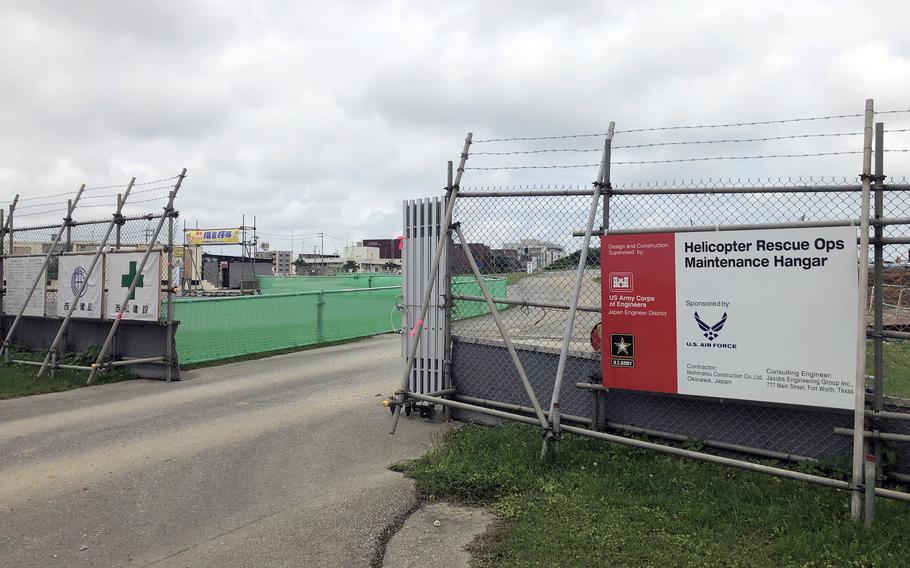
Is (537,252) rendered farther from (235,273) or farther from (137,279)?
(235,273)

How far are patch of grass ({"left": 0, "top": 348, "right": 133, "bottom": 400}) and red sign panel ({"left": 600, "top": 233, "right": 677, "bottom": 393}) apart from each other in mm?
8208

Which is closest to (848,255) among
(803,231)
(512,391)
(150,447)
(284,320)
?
(803,231)

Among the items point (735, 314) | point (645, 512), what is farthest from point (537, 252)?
point (645, 512)

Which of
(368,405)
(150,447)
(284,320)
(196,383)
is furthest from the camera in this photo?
(284,320)

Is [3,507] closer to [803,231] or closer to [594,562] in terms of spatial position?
[594,562]

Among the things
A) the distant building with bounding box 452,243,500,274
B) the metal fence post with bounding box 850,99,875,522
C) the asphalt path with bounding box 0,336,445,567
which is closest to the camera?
the metal fence post with bounding box 850,99,875,522

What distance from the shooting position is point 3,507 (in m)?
4.66

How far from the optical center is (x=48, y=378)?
9.80 m

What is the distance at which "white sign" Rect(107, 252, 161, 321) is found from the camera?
9758mm

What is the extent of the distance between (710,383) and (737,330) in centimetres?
47

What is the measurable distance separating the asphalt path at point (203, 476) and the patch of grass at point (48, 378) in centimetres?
52

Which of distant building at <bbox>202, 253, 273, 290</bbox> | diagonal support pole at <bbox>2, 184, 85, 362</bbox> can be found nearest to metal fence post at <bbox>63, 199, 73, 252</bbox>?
diagonal support pole at <bbox>2, 184, 85, 362</bbox>

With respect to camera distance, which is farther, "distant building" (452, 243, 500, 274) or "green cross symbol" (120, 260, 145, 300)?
"green cross symbol" (120, 260, 145, 300)

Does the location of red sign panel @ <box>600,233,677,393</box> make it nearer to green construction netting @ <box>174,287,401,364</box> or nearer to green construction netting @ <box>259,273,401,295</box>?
green construction netting @ <box>174,287,401,364</box>
